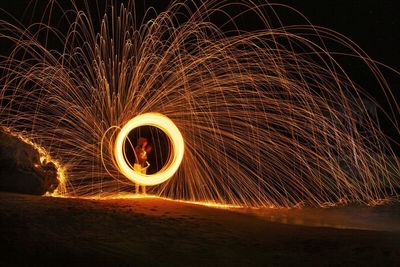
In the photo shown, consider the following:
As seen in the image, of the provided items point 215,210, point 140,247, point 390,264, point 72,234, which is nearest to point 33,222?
point 72,234

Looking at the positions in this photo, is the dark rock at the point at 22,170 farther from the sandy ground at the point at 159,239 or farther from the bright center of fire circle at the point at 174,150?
the bright center of fire circle at the point at 174,150

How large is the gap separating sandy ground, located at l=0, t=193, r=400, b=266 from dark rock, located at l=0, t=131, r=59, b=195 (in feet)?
4.27

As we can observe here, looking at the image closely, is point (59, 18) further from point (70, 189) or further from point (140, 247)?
point (140, 247)

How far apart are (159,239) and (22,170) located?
5.04 metres

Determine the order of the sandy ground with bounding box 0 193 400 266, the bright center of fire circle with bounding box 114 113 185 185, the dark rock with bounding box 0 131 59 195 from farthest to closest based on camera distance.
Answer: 1. the bright center of fire circle with bounding box 114 113 185 185
2. the dark rock with bounding box 0 131 59 195
3. the sandy ground with bounding box 0 193 400 266

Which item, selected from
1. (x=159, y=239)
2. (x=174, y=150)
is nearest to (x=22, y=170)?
(x=174, y=150)

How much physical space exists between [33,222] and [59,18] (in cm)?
1612

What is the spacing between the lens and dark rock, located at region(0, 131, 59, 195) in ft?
45.1

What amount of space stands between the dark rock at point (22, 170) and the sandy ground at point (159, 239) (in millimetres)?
1303

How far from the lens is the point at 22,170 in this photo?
549 inches

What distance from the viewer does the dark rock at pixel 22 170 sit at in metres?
13.8

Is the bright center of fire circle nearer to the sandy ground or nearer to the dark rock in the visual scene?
the dark rock

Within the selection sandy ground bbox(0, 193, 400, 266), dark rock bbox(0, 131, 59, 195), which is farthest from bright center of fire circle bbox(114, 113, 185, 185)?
sandy ground bbox(0, 193, 400, 266)

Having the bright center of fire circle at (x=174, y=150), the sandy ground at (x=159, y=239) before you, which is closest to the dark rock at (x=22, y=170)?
the sandy ground at (x=159, y=239)
